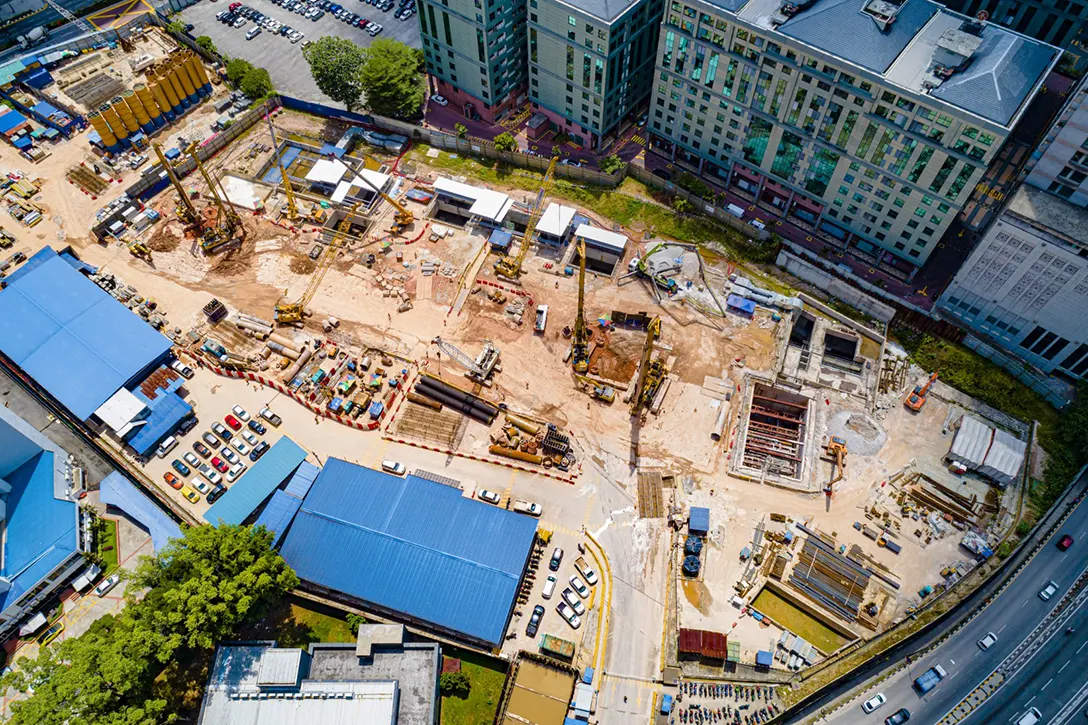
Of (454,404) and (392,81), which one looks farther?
(392,81)

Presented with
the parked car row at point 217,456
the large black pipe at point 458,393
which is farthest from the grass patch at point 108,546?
the large black pipe at point 458,393

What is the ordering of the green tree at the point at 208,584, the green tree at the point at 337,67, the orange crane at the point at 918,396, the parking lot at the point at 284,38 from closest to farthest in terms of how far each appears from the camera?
1. the green tree at the point at 208,584
2. the orange crane at the point at 918,396
3. the green tree at the point at 337,67
4. the parking lot at the point at 284,38

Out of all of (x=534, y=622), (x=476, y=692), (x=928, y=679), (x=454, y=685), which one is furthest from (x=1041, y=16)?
(x=454, y=685)

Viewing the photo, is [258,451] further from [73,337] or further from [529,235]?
[529,235]

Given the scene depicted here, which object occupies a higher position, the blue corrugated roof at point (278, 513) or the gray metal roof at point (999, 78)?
the gray metal roof at point (999, 78)

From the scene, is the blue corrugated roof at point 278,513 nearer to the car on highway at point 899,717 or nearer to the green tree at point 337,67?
the car on highway at point 899,717

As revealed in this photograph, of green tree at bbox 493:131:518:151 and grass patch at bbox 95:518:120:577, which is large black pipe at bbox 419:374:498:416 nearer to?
grass patch at bbox 95:518:120:577
